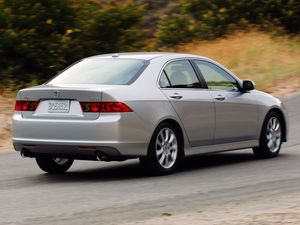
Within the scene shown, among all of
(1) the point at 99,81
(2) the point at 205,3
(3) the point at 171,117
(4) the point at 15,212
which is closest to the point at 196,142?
(3) the point at 171,117

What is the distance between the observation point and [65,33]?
2061 centimetres

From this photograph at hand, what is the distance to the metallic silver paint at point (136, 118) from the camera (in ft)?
34.1

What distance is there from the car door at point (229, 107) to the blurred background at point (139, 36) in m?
4.29

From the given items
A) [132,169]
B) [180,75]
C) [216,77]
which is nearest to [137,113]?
[180,75]

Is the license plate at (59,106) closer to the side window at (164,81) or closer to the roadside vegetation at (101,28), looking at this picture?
the side window at (164,81)

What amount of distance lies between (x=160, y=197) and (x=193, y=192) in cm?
51

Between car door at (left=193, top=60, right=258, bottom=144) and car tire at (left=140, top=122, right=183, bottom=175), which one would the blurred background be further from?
car tire at (left=140, top=122, right=183, bottom=175)

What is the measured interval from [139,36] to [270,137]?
9262mm

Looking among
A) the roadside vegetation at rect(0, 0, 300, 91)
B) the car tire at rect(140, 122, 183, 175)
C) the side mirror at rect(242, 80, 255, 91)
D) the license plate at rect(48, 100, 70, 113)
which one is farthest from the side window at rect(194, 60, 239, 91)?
the roadside vegetation at rect(0, 0, 300, 91)

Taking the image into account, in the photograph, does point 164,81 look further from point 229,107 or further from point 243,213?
point 243,213

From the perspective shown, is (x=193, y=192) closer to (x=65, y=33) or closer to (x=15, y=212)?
(x=15, y=212)

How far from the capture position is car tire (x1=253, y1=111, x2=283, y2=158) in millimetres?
12930

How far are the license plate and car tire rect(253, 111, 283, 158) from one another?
3.52 meters

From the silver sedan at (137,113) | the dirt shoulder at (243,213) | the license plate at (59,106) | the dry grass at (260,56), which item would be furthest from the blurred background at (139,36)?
the dirt shoulder at (243,213)
